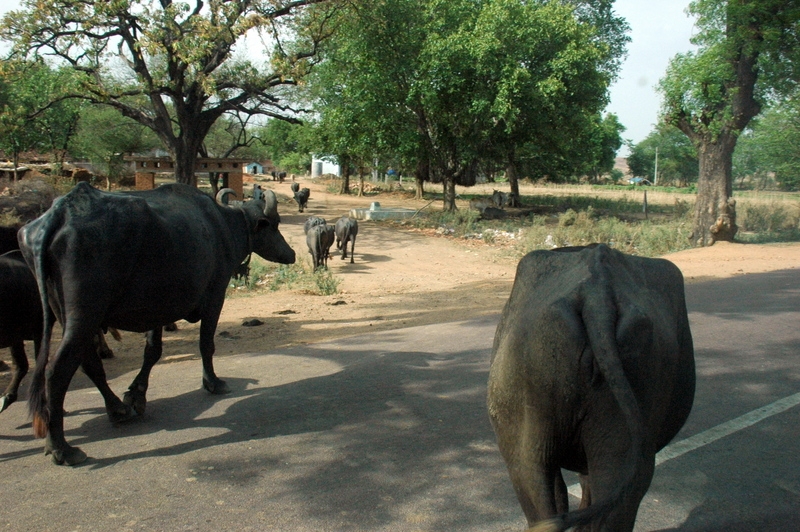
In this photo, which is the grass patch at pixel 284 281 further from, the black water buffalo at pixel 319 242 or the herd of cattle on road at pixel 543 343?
the herd of cattle on road at pixel 543 343

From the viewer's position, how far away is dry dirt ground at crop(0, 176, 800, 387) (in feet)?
30.0

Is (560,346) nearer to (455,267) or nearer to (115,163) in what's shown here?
(455,267)

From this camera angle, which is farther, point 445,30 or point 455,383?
point 445,30

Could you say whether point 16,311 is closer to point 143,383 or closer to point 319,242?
point 143,383

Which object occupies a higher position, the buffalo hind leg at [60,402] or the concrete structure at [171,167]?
the concrete structure at [171,167]

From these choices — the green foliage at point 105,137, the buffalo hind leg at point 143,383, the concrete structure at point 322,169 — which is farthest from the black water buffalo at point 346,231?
the concrete structure at point 322,169

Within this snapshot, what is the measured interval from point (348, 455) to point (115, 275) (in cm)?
205

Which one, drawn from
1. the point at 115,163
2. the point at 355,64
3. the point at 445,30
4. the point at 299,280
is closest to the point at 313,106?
the point at 355,64

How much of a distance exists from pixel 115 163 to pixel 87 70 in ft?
50.5

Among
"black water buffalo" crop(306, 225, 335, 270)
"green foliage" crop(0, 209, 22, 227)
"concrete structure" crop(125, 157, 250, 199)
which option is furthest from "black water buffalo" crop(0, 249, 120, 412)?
"concrete structure" crop(125, 157, 250, 199)

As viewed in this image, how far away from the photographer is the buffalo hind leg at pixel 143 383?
550cm

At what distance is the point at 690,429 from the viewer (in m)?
5.19

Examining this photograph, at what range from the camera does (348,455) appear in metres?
4.65

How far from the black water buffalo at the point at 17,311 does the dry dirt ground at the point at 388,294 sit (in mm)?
938
